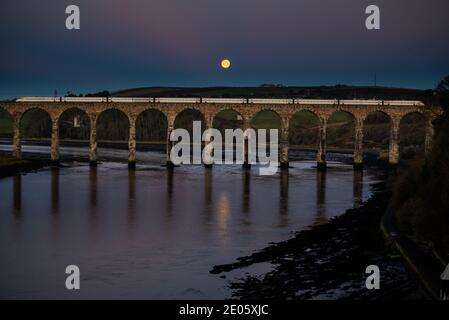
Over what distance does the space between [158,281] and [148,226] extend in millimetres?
15409

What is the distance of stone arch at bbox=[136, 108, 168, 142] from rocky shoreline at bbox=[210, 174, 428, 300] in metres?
127

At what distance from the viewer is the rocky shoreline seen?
102 feet

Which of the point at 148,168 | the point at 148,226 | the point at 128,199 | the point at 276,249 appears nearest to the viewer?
the point at 276,249

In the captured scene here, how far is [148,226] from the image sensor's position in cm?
4881

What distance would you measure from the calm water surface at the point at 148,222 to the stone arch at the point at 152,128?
84.7 meters

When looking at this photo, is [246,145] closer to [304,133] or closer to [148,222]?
[148,222]

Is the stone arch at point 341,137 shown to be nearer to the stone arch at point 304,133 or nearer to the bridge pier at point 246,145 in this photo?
the stone arch at point 304,133

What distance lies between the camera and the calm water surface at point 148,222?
111 feet

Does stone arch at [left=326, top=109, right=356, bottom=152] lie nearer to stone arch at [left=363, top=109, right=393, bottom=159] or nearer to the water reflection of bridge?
stone arch at [left=363, top=109, right=393, bottom=159]

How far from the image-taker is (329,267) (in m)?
36.0

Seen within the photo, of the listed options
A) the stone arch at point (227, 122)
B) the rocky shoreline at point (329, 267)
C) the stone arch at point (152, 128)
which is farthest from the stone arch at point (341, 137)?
the rocky shoreline at point (329, 267)

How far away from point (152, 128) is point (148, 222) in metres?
129

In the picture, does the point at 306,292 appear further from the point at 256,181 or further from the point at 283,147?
the point at 283,147

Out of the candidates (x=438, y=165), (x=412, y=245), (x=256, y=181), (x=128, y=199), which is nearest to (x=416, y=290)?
(x=412, y=245)
